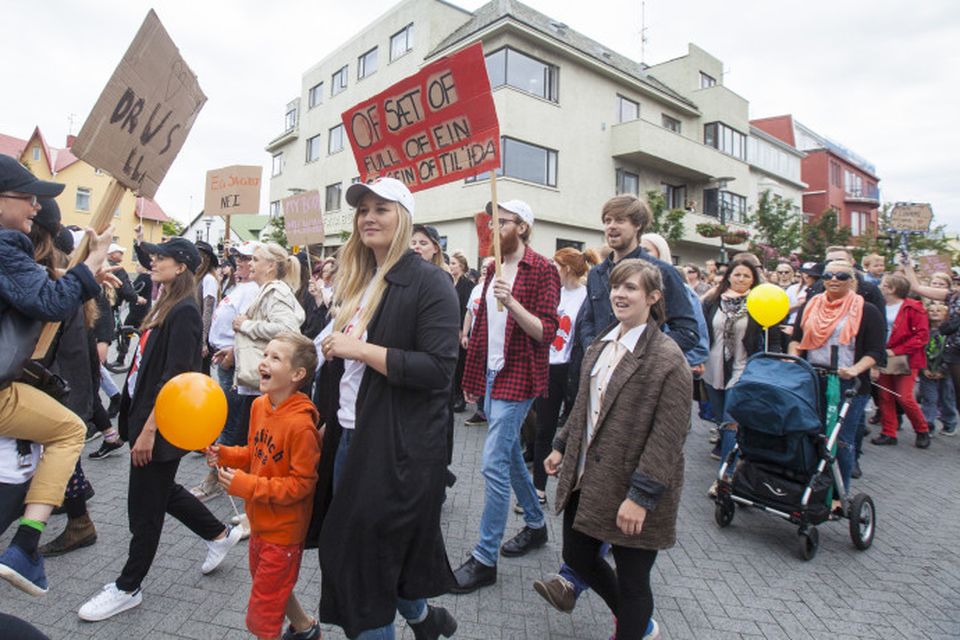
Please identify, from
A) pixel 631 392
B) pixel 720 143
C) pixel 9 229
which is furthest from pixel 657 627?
pixel 720 143

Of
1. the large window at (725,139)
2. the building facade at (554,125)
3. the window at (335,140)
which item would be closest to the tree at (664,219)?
the building facade at (554,125)

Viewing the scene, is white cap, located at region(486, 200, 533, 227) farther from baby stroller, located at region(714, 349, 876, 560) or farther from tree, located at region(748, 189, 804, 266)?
tree, located at region(748, 189, 804, 266)

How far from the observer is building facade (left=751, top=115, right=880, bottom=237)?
4556 cm

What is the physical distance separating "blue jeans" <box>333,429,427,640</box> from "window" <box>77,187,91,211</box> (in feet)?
182

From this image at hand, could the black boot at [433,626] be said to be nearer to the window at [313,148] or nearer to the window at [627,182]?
the window at [627,182]

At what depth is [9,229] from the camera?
2473mm

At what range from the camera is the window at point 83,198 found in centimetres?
4622

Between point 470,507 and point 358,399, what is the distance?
2.84 m

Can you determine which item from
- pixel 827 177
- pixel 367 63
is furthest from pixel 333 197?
pixel 827 177

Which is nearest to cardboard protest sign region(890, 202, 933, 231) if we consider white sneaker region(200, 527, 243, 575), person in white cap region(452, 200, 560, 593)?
person in white cap region(452, 200, 560, 593)

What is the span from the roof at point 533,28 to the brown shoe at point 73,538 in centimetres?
1920

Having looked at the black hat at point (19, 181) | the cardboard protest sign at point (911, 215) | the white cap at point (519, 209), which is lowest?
the black hat at point (19, 181)

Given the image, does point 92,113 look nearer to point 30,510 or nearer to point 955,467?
point 30,510

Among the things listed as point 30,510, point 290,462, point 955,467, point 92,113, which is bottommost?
point 955,467
